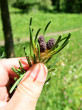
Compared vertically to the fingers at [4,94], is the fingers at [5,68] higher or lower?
higher

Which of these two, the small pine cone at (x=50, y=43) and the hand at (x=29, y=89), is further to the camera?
the hand at (x=29, y=89)

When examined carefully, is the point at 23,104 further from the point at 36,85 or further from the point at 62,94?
the point at 62,94

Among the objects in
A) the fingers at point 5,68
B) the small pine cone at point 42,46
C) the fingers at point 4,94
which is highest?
the small pine cone at point 42,46

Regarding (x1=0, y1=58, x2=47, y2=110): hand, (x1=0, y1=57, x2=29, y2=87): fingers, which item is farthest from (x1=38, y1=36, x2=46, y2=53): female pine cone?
(x1=0, y1=57, x2=29, y2=87): fingers

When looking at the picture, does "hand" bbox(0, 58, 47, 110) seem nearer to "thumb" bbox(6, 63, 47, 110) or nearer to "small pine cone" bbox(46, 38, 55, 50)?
"thumb" bbox(6, 63, 47, 110)

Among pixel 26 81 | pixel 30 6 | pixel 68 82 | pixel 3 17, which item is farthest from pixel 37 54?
pixel 30 6

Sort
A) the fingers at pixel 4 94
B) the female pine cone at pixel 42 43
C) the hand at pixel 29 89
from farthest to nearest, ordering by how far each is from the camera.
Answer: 1. the fingers at pixel 4 94
2. the hand at pixel 29 89
3. the female pine cone at pixel 42 43

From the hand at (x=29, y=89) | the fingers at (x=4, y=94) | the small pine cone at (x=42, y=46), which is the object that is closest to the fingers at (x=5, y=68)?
the fingers at (x=4, y=94)

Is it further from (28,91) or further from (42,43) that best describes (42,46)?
(28,91)

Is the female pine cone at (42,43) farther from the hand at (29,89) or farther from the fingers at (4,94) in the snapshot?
the fingers at (4,94)

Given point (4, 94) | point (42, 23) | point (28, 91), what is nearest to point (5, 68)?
point (4, 94)
